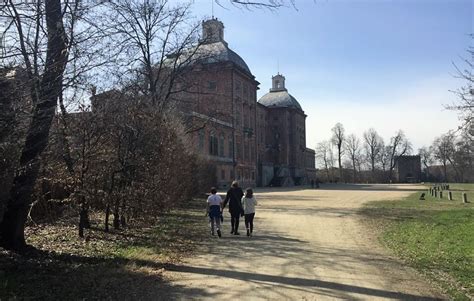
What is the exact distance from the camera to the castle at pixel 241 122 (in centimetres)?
4160

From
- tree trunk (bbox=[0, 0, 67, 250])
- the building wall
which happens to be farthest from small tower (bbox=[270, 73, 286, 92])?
tree trunk (bbox=[0, 0, 67, 250])

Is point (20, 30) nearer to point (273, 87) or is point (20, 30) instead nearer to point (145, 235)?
point (145, 235)

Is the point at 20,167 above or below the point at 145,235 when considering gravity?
above

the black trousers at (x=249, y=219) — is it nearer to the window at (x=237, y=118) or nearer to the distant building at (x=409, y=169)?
the window at (x=237, y=118)

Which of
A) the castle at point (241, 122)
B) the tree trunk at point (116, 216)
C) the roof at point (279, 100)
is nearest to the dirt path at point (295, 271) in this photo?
the tree trunk at point (116, 216)

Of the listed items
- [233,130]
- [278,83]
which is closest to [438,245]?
[233,130]

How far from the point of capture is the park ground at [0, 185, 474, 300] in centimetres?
816

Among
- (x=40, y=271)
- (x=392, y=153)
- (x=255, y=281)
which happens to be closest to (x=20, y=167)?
(x=40, y=271)

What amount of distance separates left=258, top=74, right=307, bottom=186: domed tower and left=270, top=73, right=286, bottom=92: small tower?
463mm

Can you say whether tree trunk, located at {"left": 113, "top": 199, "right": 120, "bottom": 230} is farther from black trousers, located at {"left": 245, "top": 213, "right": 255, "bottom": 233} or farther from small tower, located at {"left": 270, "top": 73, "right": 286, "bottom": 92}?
small tower, located at {"left": 270, "top": 73, "right": 286, "bottom": 92}

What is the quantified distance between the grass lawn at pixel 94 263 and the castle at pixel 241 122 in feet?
72.0

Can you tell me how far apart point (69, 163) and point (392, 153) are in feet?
437

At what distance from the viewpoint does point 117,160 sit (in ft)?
50.8

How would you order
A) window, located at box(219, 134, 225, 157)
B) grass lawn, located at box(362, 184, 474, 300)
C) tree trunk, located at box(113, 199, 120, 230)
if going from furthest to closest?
window, located at box(219, 134, 225, 157)
tree trunk, located at box(113, 199, 120, 230)
grass lawn, located at box(362, 184, 474, 300)
